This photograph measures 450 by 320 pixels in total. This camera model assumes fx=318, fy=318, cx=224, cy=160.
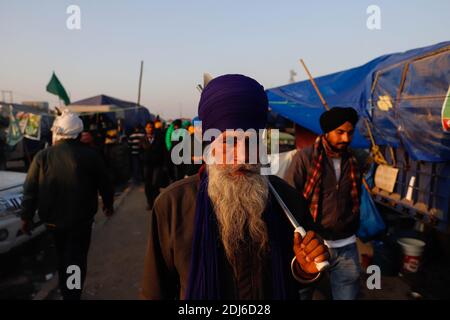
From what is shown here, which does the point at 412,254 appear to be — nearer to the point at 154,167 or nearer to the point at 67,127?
the point at 67,127

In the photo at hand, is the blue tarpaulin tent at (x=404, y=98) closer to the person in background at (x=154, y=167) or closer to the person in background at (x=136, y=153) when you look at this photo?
the person in background at (x=154, y=167)

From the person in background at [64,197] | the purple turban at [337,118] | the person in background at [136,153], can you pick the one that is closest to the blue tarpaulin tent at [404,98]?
the purple turban at [337,118]

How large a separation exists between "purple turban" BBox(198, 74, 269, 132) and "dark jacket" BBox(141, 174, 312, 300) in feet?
1.15

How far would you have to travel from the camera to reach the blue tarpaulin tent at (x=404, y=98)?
3.59m

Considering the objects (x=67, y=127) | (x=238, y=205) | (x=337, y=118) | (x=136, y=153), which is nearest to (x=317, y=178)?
(x=337, y=118)

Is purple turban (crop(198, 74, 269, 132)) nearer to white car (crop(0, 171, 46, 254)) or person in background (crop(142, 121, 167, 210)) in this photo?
white car (crop(0, 171, 46, 254))

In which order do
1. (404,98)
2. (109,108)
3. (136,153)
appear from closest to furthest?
1. (404,98)
2. (136,153)
3. (109,108)

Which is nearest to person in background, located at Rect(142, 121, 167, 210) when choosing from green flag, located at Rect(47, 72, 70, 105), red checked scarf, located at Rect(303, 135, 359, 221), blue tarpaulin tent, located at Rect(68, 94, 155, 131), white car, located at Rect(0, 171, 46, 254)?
white car, located at Rect(0, 171, 46, 254)

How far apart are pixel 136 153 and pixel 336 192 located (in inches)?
335

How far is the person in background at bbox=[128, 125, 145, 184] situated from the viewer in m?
10.2

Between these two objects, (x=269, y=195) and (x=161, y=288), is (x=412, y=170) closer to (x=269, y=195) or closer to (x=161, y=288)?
(x=269, y=195)

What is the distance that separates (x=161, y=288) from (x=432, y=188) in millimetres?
3825

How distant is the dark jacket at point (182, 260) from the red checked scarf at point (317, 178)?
1.40 meters

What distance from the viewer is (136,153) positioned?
10.4 metres
